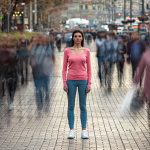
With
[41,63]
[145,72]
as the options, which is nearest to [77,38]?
[145,72]

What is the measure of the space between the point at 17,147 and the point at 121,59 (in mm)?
13998

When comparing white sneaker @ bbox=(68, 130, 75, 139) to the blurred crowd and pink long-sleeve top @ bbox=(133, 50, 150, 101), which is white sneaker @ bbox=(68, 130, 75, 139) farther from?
the blurred crowd

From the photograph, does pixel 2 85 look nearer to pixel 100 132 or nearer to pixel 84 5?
pixel 100 132

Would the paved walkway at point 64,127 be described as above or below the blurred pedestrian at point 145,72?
below

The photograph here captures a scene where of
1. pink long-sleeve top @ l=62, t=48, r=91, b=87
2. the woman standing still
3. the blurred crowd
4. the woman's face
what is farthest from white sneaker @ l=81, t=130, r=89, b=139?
the blurred crowd

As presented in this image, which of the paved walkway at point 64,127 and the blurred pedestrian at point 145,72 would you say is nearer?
the blurred pedestrian at point 145,72

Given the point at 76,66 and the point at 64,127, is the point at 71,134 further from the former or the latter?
the point at 64,127

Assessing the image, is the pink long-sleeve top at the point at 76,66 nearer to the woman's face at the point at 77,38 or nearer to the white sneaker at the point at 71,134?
the woman's face at the point at 77,38

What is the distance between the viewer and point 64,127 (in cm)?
1262

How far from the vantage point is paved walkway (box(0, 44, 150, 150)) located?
10.6m

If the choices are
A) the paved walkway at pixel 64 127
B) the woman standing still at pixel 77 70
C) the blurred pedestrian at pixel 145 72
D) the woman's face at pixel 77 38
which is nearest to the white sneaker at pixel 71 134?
the woman standing still at pixel 77 70

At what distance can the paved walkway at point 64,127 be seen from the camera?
34.9 ft

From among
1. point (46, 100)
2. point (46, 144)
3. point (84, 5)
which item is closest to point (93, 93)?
point (46, 100)

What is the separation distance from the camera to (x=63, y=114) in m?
14.6
